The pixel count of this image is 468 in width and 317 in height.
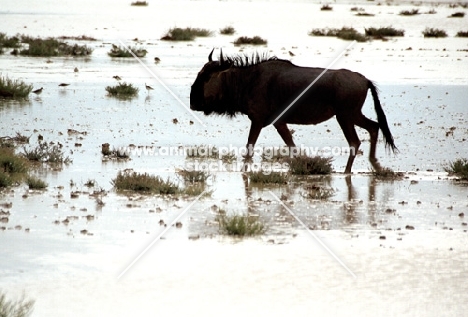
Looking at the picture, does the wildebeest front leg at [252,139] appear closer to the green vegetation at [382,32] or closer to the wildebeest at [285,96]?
the wildebeest at [285,96]

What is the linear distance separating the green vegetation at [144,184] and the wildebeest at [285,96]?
2.42m

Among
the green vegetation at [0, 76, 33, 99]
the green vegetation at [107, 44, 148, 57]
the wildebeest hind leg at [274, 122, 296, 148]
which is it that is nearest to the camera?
the wildebeest hind leg at [274, 122, 296, 148]

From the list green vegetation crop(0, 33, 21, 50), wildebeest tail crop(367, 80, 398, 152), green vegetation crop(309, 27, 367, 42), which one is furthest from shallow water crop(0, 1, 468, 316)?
green vegetation crop(309, 27, 367, 42)

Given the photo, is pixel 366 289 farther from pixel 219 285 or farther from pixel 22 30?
pixel 22 30

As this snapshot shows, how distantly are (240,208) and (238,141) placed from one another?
218 inches

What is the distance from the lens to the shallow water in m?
8.54

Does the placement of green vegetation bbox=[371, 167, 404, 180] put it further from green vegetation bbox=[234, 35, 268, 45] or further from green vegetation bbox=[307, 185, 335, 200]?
green vegetation bbox=[234, 35, 268, 45]

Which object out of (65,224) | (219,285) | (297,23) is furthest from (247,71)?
(297,23)

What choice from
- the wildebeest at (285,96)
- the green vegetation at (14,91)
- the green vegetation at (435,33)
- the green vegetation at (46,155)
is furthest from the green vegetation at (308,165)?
the green vegetation at (435,33)

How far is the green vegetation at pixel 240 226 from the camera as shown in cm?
1012

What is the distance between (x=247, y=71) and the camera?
14.7 meters

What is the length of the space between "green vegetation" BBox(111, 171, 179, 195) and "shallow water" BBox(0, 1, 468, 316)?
0.67ft

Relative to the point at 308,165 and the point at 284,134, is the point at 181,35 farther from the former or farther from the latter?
the point at 308,165

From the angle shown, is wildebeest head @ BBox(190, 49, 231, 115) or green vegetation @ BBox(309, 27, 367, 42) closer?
wildebeest head @ BBox(190, 49, 231, 115)
